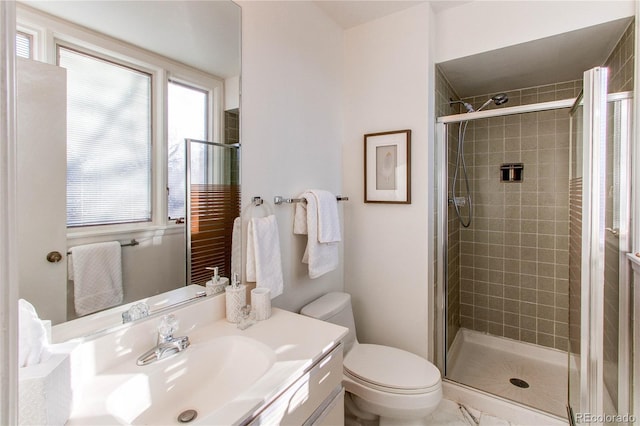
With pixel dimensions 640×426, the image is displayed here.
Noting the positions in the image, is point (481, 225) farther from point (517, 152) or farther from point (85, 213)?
point (85, 213)

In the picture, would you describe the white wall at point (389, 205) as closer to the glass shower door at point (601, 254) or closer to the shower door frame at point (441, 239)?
the shower door frame at point (441, 239)

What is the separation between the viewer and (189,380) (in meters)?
1.02

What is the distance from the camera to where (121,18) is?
1.00 m

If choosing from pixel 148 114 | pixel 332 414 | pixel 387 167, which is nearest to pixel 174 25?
pixel 148 114

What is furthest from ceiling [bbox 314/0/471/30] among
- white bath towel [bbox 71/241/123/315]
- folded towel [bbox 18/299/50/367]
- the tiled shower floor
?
the tiled shower floor

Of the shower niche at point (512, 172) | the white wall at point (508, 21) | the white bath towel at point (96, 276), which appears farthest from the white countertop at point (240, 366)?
the shower niche at point (512, 172)

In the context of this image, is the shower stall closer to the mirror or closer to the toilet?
the toilet

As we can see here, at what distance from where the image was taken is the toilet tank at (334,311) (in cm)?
170

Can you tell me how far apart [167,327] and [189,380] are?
20cm

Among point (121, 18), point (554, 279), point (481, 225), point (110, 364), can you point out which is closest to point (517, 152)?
point (481, 225)

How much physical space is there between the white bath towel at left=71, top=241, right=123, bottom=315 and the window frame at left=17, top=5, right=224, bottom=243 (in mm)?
42

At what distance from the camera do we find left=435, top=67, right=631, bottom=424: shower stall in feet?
4.72

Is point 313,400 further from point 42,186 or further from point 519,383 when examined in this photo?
point 519,383

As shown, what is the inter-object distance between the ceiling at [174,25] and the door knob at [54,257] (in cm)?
67
